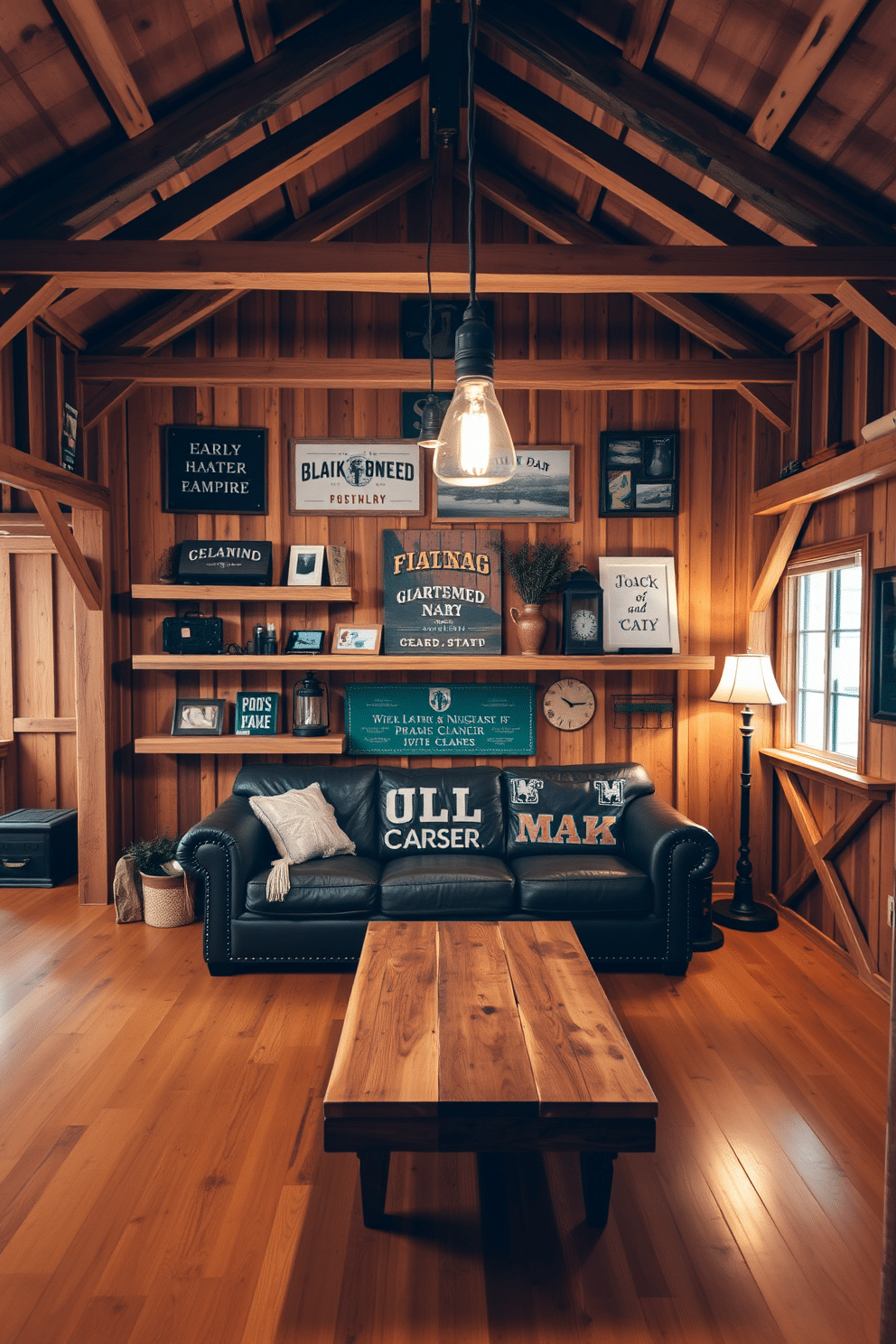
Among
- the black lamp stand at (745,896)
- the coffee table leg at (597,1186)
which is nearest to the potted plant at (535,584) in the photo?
the black lamp stand at (745,896)

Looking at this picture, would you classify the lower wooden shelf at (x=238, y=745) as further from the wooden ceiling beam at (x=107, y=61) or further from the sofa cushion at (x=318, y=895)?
the wooden ceiling beam at (x=107, y=61)

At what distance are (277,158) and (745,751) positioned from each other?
154 inches

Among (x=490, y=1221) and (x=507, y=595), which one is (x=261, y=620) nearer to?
(x=507, y=595)

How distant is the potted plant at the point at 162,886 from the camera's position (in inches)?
177

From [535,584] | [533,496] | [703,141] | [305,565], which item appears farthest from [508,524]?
[703,141]

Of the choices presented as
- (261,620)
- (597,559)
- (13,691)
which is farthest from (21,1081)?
(597,559)

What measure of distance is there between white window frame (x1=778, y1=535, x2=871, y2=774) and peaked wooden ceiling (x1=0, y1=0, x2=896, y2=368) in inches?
45.5

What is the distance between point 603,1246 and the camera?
2119 millimetres

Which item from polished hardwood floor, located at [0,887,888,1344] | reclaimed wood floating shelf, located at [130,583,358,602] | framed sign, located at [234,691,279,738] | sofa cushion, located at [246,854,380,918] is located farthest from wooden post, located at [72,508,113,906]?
sofa cushion, located at [246,854,380,918]

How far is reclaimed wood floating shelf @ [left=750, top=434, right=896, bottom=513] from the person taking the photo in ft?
11.0

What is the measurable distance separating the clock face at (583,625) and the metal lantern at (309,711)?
1.62 m

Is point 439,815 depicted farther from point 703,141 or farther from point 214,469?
point 703,141

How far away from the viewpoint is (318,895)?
382 cm

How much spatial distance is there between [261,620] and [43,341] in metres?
1.93
